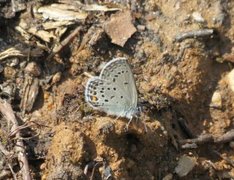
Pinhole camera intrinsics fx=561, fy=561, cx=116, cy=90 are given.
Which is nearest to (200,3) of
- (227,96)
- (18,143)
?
(227,96)

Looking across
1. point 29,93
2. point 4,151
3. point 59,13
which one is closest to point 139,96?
point 29,93

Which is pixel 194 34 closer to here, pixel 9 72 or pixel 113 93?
pixel 113 93

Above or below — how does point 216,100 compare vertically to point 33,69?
below

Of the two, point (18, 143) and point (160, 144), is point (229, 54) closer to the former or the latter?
point (160, 144)

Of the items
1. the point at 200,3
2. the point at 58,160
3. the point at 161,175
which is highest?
the point at 200,3

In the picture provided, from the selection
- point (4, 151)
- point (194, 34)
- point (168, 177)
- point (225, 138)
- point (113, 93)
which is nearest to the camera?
point (4, 151)

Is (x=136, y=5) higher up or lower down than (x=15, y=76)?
higher up

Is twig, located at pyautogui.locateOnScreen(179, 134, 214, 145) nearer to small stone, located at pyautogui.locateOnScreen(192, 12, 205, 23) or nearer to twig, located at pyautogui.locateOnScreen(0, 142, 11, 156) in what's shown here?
small stone, located at pyautogui.locateOnScreen(192, 12, 205, 23)
